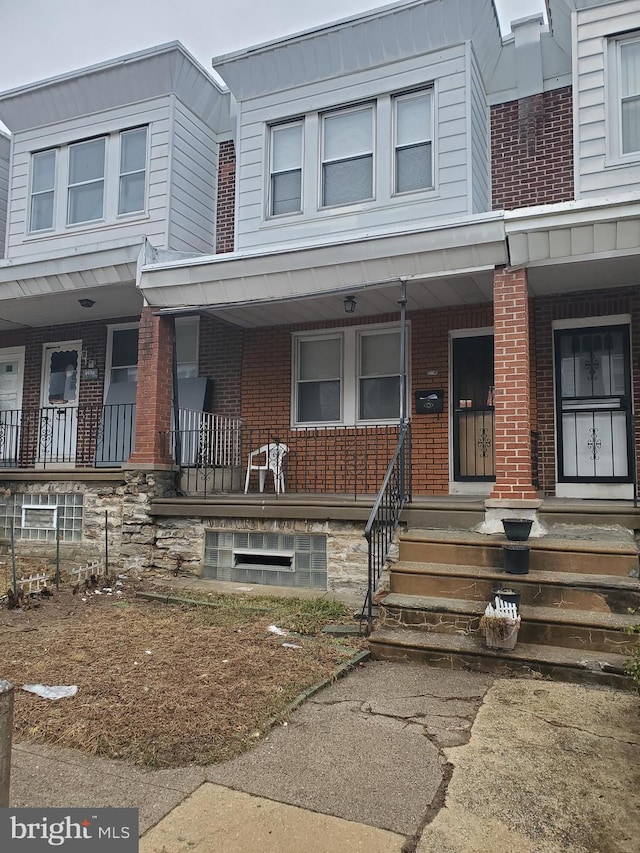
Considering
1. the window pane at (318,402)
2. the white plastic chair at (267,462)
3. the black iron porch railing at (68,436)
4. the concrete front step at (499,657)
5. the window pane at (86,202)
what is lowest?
the concrete front step at (499,657)

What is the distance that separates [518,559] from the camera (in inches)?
223

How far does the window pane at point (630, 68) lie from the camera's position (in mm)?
7742

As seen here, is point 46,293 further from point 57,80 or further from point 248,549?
point 248,549

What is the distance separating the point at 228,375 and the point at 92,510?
3070mm

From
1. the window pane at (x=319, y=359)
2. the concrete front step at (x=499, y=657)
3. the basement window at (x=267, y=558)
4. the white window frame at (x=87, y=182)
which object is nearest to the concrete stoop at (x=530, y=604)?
the concrete front step at (x=499, y=657)

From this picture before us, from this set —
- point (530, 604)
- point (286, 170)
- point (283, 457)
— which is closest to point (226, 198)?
point (286, 170)

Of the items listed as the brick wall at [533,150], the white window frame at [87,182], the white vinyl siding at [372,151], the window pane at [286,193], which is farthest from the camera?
the white window frame at [87,182]

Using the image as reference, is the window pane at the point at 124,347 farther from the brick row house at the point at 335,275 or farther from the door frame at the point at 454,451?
the door frame at the point at 454,451

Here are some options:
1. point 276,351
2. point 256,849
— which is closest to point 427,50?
point 276,351

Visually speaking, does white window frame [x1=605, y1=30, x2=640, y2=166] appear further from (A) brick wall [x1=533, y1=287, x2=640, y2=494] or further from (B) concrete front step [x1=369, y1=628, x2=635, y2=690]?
(B) concrete front step [x1=369, y1=628, x2=635, y2=690]

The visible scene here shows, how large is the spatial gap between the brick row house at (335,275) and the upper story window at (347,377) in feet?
0.14

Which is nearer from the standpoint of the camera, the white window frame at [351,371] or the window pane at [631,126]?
the window pane at [631,126]

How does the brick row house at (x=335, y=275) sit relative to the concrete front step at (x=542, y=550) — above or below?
above

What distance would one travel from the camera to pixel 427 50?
8734 millimetres
